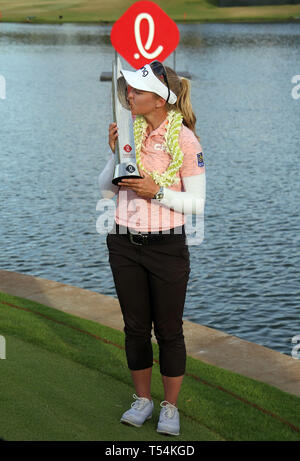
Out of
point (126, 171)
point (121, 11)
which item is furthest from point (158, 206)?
point (121, 11)

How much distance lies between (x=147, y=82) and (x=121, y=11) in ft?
412

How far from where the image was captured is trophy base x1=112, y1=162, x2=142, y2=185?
464cm

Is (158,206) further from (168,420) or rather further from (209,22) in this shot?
(209,22)

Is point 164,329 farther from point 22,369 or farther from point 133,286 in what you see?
point 22,369

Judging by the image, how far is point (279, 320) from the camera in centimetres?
1055

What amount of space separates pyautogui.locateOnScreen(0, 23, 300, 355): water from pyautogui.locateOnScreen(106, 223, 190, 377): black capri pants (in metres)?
4.83

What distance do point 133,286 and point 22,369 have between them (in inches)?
61.0

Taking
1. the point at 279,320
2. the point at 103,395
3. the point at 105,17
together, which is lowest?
the point at 279,320

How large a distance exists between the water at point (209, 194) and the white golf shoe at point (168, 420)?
473 cm

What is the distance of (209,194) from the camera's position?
17391mm

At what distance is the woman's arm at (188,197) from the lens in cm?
473

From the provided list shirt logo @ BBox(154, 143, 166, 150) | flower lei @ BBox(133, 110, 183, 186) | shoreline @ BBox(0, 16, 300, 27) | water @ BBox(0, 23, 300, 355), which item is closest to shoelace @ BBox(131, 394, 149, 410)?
flower lei @ BBox(133, 110, 183, 186)

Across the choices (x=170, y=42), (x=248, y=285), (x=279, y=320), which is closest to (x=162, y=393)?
(x=279, y=320)

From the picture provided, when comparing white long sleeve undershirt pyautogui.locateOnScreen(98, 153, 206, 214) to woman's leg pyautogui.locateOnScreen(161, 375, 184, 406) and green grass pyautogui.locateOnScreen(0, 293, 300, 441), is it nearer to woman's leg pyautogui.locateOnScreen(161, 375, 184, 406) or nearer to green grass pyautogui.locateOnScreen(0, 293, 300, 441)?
woman's leg pyautogui.locateOnScreen(161, 375, 184, 406)
